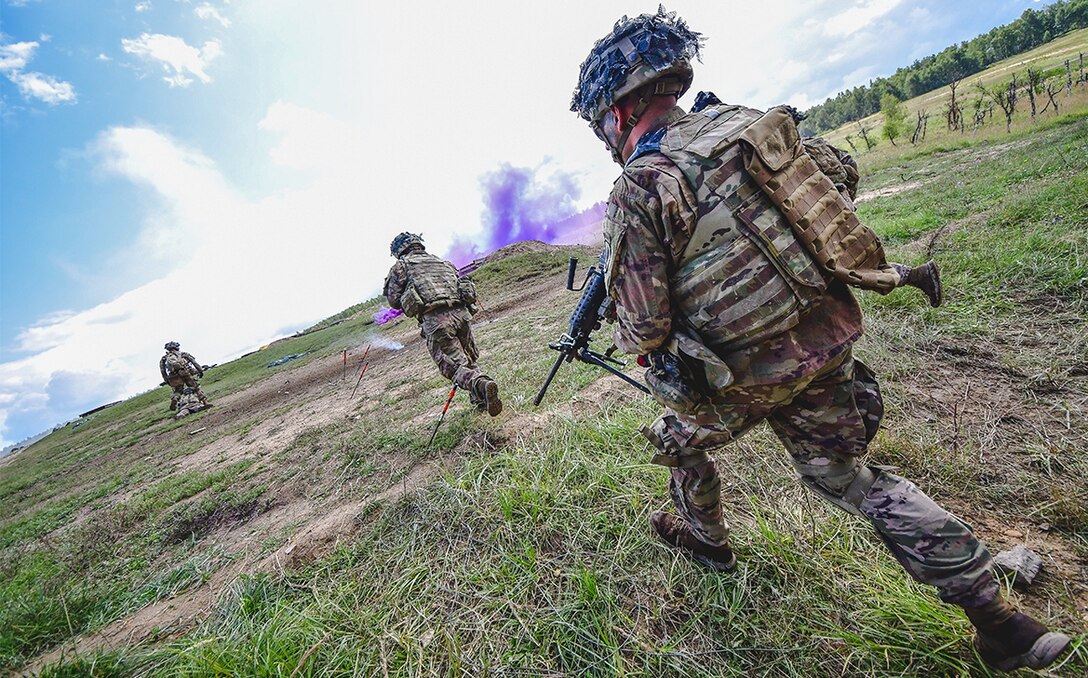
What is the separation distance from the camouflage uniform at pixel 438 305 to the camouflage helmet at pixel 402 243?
0.18m

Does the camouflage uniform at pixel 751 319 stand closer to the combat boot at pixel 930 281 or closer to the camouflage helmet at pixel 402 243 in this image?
the combat boot at pixel 930 281

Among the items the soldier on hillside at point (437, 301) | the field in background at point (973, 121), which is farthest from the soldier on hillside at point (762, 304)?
the field in background at point (973, 121)

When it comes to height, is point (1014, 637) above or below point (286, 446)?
below

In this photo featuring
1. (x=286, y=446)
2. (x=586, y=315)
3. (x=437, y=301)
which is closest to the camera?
(x=586, y=315)

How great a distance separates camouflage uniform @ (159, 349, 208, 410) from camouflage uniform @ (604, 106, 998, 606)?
53.2ft

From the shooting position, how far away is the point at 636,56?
1.81m

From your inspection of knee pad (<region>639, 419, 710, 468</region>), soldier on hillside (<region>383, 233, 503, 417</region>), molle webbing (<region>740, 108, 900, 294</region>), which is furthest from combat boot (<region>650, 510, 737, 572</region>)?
soldier on hillside (<region>383, 233, 503, 417</region>)

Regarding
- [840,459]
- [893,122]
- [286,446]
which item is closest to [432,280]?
[286,446]

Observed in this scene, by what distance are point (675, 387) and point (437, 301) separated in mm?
4400

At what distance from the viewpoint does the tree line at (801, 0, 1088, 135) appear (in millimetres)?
66119

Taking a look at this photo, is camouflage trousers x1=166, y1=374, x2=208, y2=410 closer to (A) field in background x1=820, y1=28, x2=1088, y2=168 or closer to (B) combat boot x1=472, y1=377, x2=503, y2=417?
(B) combat boot x1=472, y1=377, x2=503, y2=417

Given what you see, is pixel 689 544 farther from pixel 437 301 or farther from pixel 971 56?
pixel 971 56

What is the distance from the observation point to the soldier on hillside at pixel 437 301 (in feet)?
18.5

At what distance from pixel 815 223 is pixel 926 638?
→ 5.25 feet
